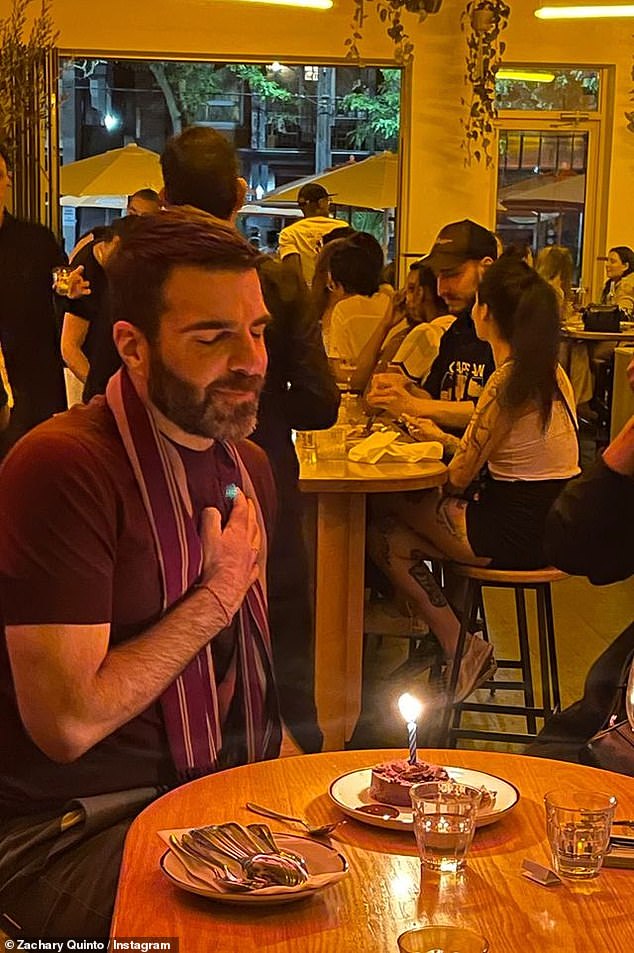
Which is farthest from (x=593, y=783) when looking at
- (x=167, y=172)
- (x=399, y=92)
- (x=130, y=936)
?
(x=399, y=92)

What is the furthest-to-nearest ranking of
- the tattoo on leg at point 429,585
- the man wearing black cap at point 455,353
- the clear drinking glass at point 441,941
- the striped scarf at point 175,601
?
1. the tattoo on leg at point 429,585
2. the man wearing black cap at point 455,353
3. the striped scarf at point 175,601
4. the clear drinking glass at point 441,941

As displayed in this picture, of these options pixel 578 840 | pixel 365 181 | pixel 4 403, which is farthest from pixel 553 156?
pixel 578 840

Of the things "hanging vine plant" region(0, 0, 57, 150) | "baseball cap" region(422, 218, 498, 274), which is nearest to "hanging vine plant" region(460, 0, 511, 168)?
"baseball cap" region(422, 218, 498, 274)

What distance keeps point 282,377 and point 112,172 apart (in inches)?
20.2

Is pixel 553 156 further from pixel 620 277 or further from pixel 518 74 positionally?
pixel 620 277

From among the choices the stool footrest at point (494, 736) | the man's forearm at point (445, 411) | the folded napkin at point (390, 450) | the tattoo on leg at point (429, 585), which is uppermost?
the man's forearm at point (445, 411)

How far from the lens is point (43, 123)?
2340 mm

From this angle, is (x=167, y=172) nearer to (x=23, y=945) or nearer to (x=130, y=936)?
(x=23, y=945)

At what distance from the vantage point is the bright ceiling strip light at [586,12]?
2.57 metres

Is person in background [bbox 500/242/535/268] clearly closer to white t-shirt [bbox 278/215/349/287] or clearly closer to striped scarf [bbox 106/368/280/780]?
white t-shirt [bbox 278/215/349/287]

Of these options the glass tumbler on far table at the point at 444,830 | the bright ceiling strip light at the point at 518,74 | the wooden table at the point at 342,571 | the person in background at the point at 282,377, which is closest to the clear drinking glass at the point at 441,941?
the glass tumbler on far table at the point at 444,830

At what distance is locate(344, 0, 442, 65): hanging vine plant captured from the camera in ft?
8.21

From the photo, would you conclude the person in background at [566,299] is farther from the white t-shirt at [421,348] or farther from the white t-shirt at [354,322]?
the white t-shirt at [354,322]

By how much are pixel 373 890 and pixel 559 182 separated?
5.64ft
